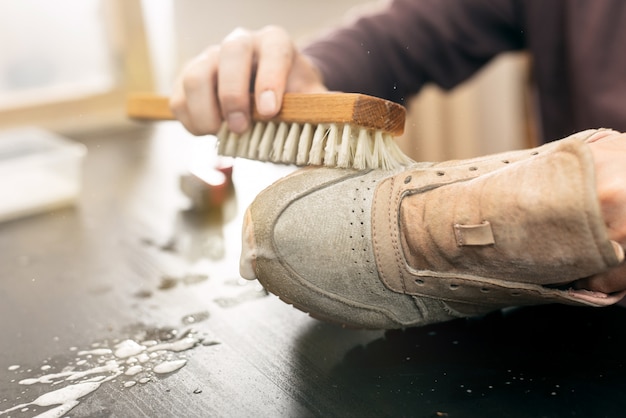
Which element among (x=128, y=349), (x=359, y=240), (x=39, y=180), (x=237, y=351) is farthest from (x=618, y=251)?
(x=39, y=180)

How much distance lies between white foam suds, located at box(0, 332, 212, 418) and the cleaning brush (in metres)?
0.21

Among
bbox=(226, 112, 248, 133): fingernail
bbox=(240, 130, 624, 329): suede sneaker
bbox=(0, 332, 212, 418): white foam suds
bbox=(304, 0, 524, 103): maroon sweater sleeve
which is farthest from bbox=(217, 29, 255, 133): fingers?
bbox=(304, 0, 524, 103): maroon sweater sleeve

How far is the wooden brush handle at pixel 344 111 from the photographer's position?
60cm

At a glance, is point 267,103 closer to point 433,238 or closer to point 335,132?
point 335,132

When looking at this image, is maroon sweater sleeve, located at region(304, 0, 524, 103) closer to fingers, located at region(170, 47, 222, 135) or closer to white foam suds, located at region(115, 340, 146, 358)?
fingers, located at region(170, 47, 222, 135)

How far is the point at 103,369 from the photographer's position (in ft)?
1.94

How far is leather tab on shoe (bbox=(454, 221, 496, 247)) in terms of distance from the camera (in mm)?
493

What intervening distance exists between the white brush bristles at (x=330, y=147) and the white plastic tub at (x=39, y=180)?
0.48 meters

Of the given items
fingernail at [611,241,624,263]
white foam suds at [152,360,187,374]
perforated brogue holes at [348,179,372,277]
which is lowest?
white foam suds at [152,360,187,374]

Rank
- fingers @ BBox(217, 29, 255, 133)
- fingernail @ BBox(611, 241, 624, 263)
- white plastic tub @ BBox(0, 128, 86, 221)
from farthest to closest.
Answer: white plastic tub @ BBox(0, 128, 86, 221), fingers @ BBox(217, 29, 255, 133), fingernail @ BBox(611, 241, 624, 263)

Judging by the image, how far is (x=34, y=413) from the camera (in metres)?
0.54

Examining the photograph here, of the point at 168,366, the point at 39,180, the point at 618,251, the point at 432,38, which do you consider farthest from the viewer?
the point at 432,38

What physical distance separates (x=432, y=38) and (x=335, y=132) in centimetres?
62

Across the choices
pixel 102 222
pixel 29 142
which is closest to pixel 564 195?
pixel 102 222
